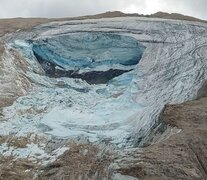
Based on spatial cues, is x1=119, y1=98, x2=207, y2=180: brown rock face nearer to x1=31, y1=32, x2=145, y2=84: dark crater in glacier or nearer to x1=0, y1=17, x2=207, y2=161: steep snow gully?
x1=0, y1=17, x2=207, y2=161: steep snow gully

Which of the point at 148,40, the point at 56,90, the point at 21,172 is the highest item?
the point at 148,40

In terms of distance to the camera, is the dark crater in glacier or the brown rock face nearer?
the brown rock face

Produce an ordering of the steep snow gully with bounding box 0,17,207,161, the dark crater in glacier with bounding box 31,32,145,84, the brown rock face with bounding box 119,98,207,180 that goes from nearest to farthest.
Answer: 1. the brown rock face with bounding box 119,98,207,180
2. the steep snow gully with bounding box 0,17,207,161
3. the dark crater in glacier with bounding box 31,32,145,84

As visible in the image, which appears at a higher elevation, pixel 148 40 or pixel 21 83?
pixel 148 40

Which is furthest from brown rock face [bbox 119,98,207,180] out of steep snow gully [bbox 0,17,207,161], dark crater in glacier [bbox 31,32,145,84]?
dark crater in glacier [bbox 31,32,145,84]

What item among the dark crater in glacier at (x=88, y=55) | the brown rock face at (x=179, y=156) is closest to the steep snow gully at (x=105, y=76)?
the dark crater in glacier at (x=88, y=55)

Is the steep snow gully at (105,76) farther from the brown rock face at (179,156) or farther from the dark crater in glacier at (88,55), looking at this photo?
the brown rock face at (179,156)

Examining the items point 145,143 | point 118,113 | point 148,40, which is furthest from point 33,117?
point 148,40

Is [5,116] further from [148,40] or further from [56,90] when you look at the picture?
[148,40]
